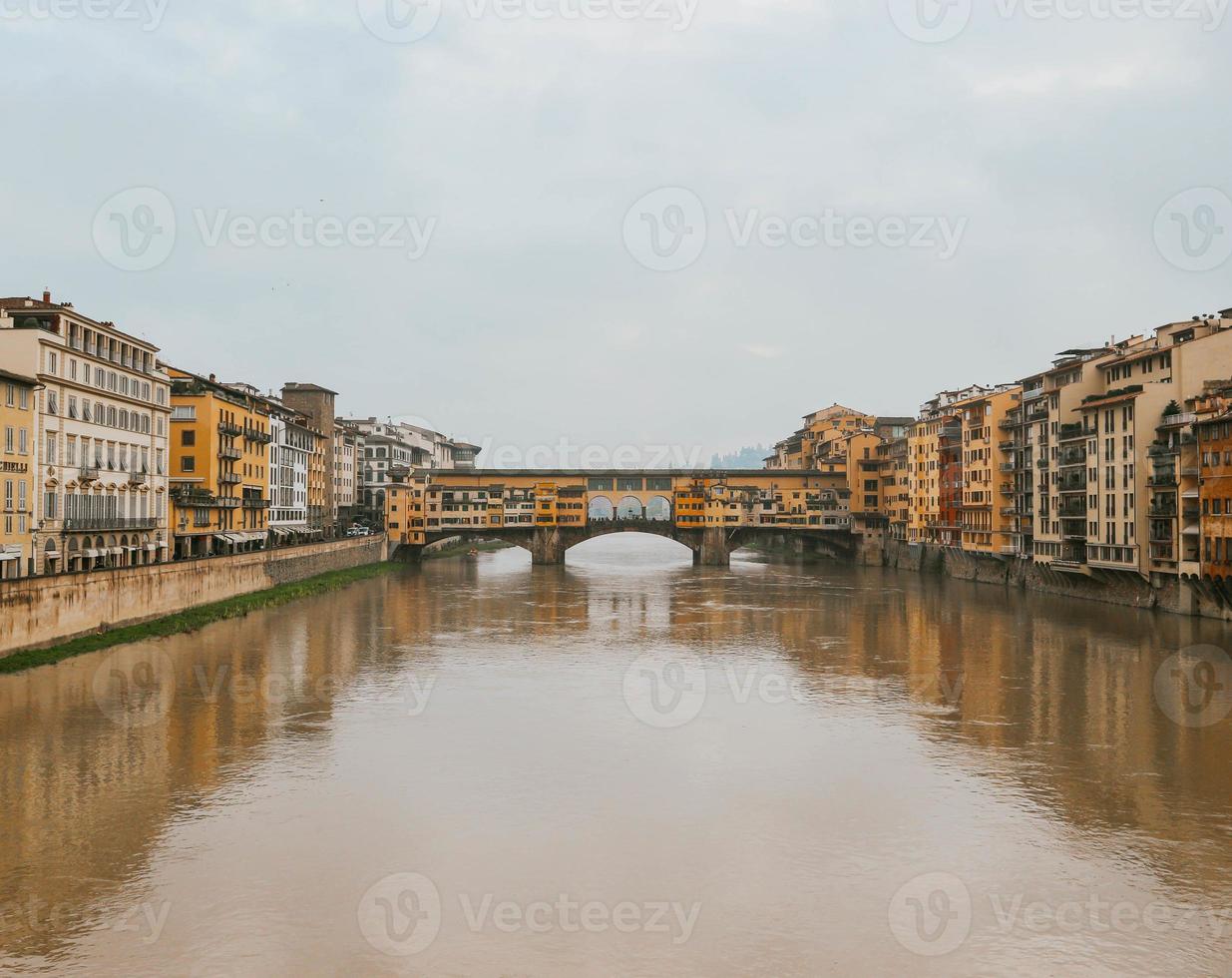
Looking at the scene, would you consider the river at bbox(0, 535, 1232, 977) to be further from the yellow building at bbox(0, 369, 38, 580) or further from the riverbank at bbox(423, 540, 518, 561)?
the riverbank at bbox(423, 540, 518, 561)

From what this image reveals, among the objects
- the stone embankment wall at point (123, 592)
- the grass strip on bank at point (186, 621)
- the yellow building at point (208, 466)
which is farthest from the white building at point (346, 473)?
the stone embankment wall at point (123, 592)

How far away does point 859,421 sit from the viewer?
11775cm

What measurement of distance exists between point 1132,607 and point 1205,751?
30.0 meters

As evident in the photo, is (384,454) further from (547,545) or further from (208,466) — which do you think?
(208,466)

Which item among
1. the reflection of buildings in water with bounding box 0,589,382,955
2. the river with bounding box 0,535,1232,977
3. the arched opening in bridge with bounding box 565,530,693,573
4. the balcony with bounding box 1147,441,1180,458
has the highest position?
the balcony with bounding box 1147,441,1180,458

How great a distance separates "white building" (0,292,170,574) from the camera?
133ft

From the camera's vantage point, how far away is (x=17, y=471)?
3847 centimetres

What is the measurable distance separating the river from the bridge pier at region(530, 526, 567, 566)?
57.7m

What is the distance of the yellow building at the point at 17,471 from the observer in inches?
1474

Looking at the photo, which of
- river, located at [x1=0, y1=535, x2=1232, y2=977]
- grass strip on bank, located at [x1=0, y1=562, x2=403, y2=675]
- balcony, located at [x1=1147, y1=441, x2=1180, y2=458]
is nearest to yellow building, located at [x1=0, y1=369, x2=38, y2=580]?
grass strip on bank, located at [x1=0, y1=562, x2=403, y2=675]

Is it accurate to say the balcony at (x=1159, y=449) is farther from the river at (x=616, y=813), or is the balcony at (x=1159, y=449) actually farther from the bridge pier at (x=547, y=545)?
the bridge pier at (x=547, y=545)

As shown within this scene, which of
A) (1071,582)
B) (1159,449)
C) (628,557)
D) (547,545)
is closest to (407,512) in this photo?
(547,545)

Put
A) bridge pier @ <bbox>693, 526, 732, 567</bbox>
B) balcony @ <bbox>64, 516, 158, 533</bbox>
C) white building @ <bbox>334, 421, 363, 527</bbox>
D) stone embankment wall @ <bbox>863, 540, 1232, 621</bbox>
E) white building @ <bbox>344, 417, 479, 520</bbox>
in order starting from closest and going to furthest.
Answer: balcony @ <bbox>64, 516, 158, 533</bbox>, stone embankment wall @ <bbox>863, 540, 1232, 621</bbox>, bridge pier @ <bbox>693, 526, 732, 567</bbox>, white building @ <bbox>334, 421, 363, 527</bbox>, white building @ <bbox>344, 417, 479, 520</bbox>

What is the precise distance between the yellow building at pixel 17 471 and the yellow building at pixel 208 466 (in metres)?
18.2
